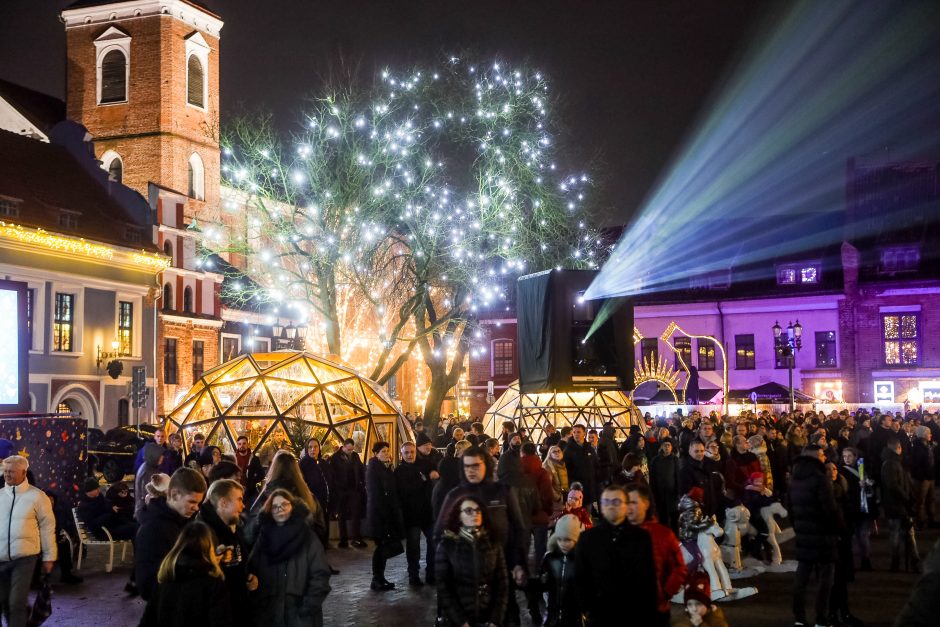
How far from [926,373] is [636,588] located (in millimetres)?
44789

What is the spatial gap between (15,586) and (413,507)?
18.1 ft

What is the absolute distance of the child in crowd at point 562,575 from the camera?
7.75m

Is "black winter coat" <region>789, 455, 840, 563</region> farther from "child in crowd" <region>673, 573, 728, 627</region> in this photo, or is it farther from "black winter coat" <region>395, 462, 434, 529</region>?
"black winter coat" <region>395, 462, 434, 529</region>

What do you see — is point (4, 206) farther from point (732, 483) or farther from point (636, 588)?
point (636, 588)

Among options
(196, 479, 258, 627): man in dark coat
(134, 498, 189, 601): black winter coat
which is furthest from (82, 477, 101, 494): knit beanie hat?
(196, 479, 258, 627): man in dark coat

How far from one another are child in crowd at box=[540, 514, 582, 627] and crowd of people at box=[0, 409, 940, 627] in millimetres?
17

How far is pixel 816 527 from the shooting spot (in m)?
9.98

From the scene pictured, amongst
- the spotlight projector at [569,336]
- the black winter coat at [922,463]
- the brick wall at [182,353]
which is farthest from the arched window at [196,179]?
the black winter coat at [922,463]

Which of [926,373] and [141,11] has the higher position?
[141,11]

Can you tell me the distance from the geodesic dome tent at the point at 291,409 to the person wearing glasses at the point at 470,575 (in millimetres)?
13074

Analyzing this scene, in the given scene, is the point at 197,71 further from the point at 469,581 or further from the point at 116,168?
the point at 469,581

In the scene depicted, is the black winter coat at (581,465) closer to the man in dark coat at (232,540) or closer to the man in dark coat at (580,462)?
the man in dark coat at (580,462)

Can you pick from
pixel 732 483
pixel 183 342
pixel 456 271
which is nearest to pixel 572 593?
pixel 732 483

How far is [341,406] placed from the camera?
21.7 meters
